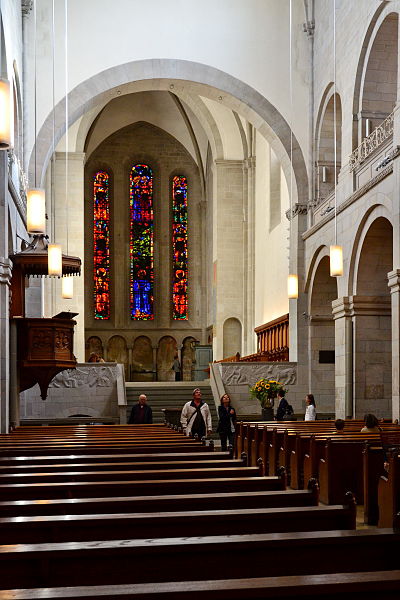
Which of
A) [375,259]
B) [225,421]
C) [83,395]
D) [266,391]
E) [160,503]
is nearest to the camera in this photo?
[160,503]

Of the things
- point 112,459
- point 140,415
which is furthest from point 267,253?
point 112,459

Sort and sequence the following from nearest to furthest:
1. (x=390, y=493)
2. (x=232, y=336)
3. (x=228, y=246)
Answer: (x=390, y=493) < (x=232, y=336) < (x=228, y=246)

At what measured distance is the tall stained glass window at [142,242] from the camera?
3297 centimetres

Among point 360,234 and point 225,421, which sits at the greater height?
point 360,234

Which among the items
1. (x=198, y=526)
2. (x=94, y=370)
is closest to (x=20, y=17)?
(x=94, y=370)

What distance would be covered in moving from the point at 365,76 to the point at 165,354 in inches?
742

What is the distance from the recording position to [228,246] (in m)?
28.0

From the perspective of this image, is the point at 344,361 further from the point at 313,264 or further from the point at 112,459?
the point at 112,459

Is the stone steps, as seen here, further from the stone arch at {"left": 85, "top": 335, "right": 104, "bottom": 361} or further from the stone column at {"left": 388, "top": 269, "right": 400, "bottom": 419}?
the stone arch at {"left": 85, "top": 335, "right": 104, "bottom": 361}

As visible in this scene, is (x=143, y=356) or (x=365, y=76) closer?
(x=365, y=76)

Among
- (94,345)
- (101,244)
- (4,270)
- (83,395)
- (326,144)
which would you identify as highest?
(326,144)

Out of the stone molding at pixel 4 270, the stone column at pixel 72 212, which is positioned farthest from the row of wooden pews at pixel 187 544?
the stone column at pixel 72 212

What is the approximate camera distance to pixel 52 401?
1845 centimetres

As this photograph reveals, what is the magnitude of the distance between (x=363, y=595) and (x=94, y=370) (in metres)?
17.1
